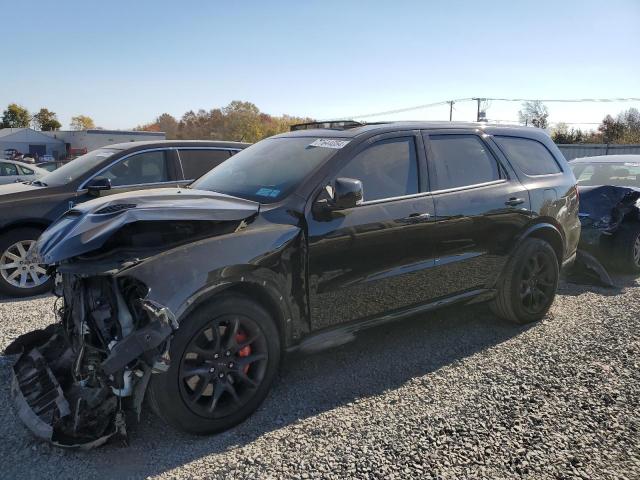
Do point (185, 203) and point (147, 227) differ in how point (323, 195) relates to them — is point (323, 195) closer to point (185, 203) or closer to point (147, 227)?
point (185, 203)

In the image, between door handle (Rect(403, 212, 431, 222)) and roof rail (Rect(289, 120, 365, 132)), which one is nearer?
door handle (Rect(403, 212, 431, 222))

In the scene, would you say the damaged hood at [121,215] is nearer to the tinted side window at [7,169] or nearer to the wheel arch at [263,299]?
the wheel arch at [263,299]

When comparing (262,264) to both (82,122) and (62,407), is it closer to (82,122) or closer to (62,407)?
(62,407)

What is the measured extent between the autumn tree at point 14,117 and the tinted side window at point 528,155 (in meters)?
107

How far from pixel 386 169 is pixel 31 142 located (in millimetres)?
71644

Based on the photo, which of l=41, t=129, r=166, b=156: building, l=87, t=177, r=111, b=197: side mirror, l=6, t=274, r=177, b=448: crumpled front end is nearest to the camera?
l=6, t=274, r=177, b=448: crumpled front end

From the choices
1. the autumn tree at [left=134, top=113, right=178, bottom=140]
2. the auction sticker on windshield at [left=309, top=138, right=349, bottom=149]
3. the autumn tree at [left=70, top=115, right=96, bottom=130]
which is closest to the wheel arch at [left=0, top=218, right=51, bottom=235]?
the auction sticker on windshield at [left=309, top=138, right=349, bottom=149]

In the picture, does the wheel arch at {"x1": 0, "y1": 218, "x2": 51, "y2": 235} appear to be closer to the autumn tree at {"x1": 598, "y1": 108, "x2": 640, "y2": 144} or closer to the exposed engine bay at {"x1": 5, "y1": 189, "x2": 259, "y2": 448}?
the exposed engine bay at {"x1": 5, "y1": 189, "x2": 259, "y2": 448}

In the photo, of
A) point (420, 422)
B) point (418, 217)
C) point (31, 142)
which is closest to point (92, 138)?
point (31, 142)

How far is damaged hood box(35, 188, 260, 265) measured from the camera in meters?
2.87

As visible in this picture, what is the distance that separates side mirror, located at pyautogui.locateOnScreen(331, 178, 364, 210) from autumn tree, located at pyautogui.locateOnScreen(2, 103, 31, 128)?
4219 inches

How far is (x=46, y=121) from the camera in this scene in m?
97.6

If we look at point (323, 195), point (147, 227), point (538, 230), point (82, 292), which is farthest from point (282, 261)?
point (538, 230)

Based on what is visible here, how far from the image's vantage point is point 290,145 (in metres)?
4.16
